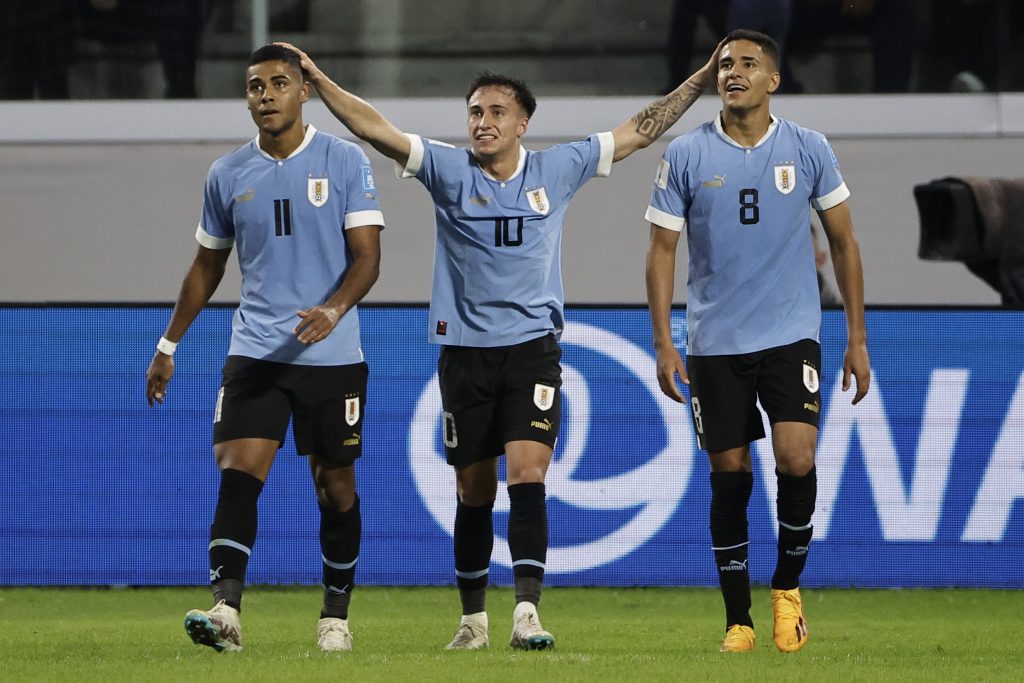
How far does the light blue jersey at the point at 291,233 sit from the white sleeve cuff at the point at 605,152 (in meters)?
0.81

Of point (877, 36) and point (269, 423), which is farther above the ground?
point (877, 36)

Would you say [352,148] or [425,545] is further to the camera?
[425,545]

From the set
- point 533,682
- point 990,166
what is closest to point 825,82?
point 990,166

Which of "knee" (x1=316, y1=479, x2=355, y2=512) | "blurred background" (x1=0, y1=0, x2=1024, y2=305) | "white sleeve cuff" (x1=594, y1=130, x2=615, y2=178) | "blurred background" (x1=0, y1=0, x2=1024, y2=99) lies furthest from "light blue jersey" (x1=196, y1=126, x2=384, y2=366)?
"blurred background" (x1=0, y1=0, x2=1024, y2=99)

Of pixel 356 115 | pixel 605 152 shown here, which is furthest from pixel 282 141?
pixel 605 152

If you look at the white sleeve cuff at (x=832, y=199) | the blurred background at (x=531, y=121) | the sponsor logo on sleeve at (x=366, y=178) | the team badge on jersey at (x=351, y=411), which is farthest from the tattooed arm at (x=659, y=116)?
the blurred background at (x=531, y=121)

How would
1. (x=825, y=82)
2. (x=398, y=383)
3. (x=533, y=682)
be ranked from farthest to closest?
(x=825, y=82) → (x=398, y=383) → (x=533, y=682)

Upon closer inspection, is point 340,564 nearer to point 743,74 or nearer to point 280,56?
point 280,56

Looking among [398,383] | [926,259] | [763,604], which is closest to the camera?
[763,604]

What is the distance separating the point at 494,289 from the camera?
555 centimetres

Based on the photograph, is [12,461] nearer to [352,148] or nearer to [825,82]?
[352,148]

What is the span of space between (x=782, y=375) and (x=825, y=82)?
Answer: 770 cm

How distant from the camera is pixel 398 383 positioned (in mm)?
8406

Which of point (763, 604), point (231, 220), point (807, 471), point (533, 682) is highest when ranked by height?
point (231, 220)
